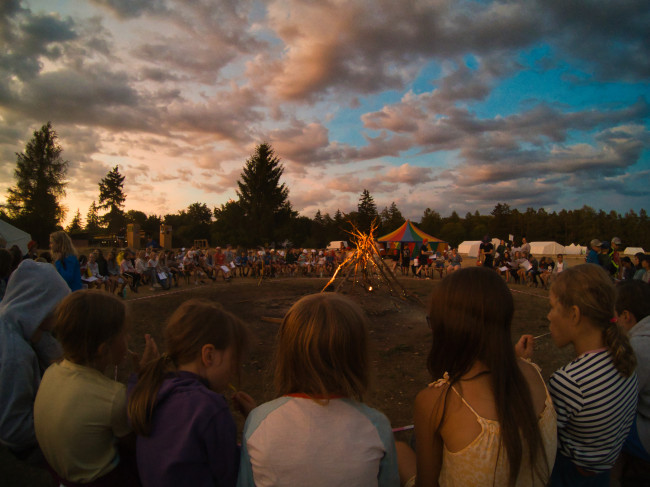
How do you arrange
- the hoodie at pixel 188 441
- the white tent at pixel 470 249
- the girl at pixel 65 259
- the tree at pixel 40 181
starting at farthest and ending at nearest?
the white tent at pixel 470 249
the tree at pixel 40 181
the girl at pixel 65 259
the hoodie at pixel 188 441

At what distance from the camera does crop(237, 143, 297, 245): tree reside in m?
40.9

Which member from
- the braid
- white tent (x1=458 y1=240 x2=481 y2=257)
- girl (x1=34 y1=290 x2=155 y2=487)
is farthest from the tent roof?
white tent (x1=458 y1=240 x2=481 y2=257)

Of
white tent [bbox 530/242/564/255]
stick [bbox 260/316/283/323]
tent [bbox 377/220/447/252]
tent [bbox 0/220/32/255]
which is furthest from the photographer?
white tent [bbox 530/242/564/255]

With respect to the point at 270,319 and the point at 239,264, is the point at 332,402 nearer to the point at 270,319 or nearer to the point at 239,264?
the point at 270,319

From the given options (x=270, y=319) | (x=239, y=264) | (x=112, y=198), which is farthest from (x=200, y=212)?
(x=270, y=319)

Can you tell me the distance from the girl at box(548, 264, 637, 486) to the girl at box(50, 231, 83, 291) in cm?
496

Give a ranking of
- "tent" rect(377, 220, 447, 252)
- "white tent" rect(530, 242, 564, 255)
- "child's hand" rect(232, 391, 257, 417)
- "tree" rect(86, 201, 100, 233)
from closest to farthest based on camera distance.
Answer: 1. "child's hand" rect(232, 391, 257, 417)
2. "tent" rect(377, 220, 447, 252)
3. "white tent" rect(530, 242, 564, 255)
4. "tree" rect(86, 201, 100, 233)

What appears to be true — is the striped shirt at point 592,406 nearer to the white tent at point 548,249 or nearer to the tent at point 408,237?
the tent at point 408,237

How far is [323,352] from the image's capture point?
1257 mm

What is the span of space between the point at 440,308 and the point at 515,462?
0.59 m

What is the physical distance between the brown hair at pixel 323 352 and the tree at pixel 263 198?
131ft

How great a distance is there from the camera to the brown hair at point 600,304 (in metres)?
1.68

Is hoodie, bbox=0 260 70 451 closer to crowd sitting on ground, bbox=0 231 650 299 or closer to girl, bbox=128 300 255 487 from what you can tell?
girl, bbox=128 300 255 487

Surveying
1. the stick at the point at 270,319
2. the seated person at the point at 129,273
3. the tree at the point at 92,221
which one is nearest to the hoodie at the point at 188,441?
the stick at the point at 270,319
